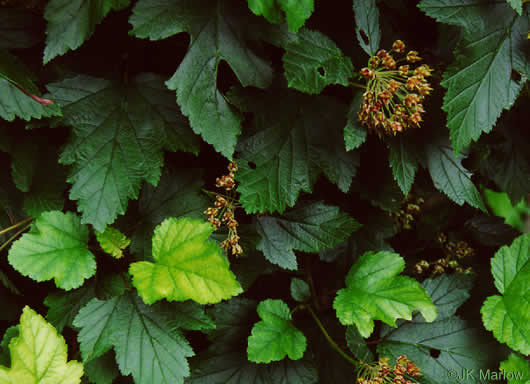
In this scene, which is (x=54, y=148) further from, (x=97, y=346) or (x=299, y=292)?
(x=299, y=292)

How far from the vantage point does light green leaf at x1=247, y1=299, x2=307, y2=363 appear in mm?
1191

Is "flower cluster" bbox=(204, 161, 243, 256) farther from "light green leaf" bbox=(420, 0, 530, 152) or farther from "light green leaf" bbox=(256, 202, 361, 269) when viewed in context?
→ "light green leaf" bbox=(420, 0, 530, 152)

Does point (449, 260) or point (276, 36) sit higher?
point (276, 36)

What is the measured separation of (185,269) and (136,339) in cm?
25

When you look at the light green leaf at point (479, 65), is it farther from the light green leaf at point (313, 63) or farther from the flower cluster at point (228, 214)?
the flower cluster at point (228, 214)

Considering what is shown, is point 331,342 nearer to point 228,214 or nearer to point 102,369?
point 228,214

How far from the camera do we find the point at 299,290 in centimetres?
140

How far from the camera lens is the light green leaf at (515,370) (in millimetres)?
1275

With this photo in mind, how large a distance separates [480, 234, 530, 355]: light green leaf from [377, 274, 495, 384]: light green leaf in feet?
0.41

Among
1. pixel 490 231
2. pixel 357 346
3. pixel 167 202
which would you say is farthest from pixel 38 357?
pixel 490 231

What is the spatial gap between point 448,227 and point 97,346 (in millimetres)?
1319

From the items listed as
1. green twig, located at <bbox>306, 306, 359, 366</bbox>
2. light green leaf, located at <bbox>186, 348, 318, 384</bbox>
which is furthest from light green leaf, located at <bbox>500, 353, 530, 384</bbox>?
light green leaf, located at <bbox>186, 348, 318, 384</bbox>

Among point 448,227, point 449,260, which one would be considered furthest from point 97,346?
point 448,227

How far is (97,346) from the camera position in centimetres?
112
